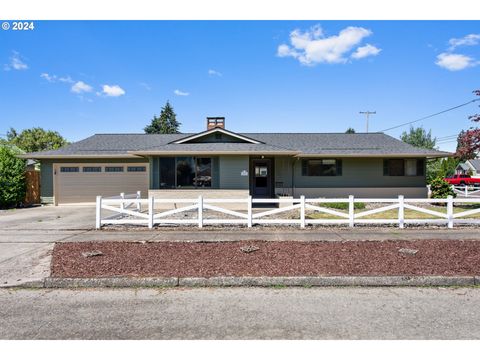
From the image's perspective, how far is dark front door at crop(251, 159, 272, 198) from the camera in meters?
18.5

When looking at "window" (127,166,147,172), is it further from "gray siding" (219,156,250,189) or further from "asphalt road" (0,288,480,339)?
"asphalt road" (0,288,480,339)

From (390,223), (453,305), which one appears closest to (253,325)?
(453,305)

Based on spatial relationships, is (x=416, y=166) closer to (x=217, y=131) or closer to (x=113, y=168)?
(x=217, y=131)

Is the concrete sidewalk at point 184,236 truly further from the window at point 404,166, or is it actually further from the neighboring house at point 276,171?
the window at point 404,166

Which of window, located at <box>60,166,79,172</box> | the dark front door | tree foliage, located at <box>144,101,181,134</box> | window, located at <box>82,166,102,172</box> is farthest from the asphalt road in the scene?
tree foliage, located at <box>144,101,181,134</box>

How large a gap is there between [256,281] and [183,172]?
11370 mm

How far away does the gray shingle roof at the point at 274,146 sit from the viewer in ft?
52.9

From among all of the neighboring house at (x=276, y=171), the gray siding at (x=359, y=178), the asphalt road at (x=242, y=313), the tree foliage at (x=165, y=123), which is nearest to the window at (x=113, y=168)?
the neighboring house at (x=276, y=171)

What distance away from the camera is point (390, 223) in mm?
10383

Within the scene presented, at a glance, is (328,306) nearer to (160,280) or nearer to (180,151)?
(160,280)

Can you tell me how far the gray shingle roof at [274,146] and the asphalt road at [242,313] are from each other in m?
11.0

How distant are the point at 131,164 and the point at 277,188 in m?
9.48

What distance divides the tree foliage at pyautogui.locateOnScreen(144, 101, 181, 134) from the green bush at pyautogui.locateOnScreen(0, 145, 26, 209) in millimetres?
47545

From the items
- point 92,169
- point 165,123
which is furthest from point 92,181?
point 165,123
